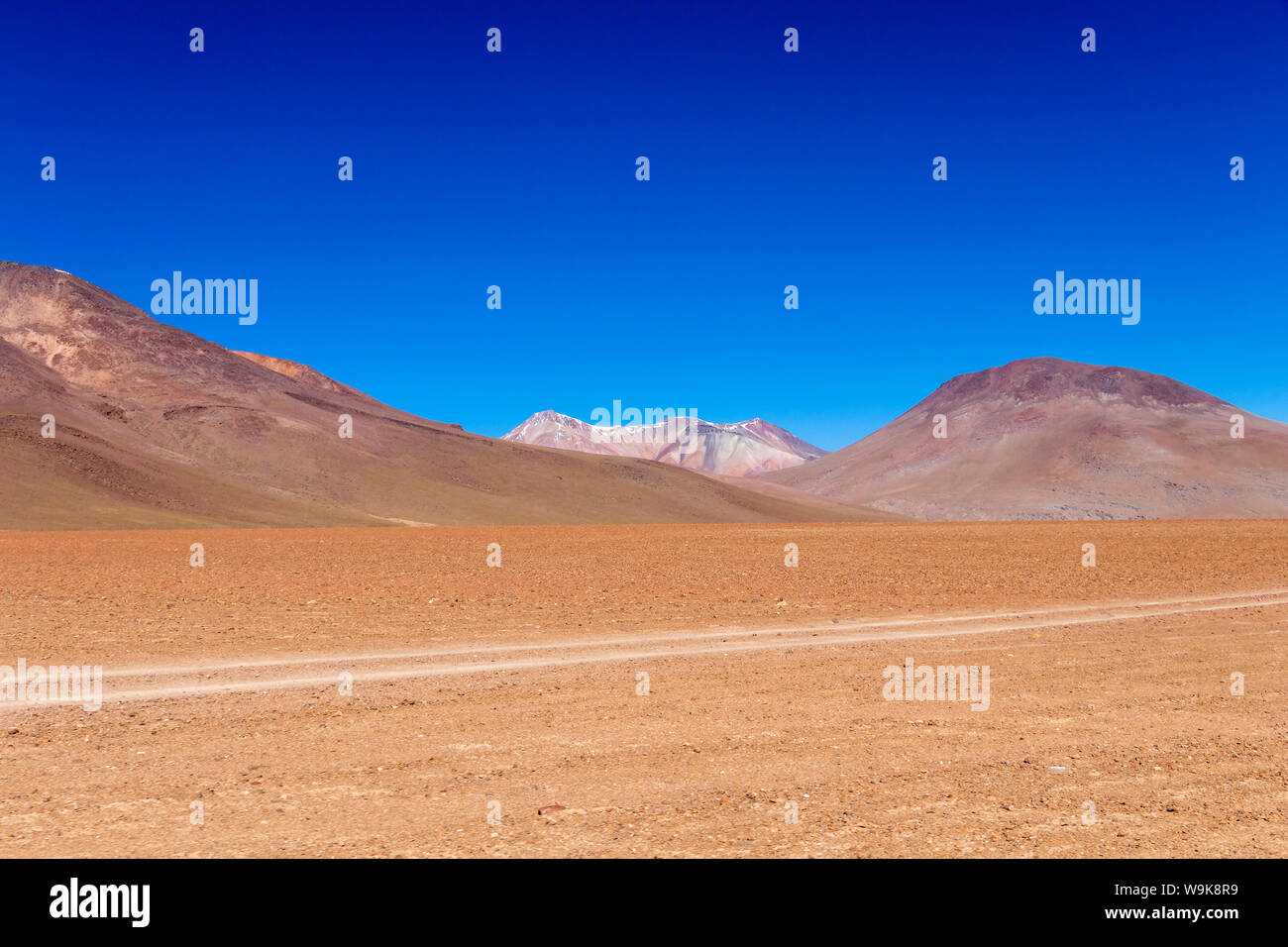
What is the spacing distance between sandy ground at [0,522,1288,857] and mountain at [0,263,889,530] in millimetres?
61194

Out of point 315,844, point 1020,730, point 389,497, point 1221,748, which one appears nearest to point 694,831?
point 315,844

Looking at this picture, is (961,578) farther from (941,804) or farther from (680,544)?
(941,804)

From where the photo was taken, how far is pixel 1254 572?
1251 inches

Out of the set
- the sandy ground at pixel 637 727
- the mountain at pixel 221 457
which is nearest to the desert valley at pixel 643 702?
the sandy ground at pixel 637 727

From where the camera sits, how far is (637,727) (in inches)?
395

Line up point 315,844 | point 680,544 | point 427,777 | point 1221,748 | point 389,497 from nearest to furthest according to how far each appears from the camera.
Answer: point 315,844 → point 427,777 → point 1221,748 → point 680,544 → point 389,497

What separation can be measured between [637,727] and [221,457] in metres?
122

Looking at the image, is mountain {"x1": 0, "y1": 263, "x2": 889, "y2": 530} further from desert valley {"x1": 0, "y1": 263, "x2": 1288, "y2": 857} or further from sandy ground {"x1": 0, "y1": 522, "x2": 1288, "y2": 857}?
sandy ground {"x1": 0, "y1": 522, "x2": 1288, "y2": 857}

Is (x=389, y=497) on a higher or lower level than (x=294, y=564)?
higher

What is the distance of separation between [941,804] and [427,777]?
168 inches

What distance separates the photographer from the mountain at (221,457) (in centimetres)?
8462

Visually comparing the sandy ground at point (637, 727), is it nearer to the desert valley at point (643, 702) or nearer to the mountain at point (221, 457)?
the desert valley at point (643, 702)

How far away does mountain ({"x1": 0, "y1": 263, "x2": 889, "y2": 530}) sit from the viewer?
84.6 meters

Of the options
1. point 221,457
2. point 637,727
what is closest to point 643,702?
point 637,727
